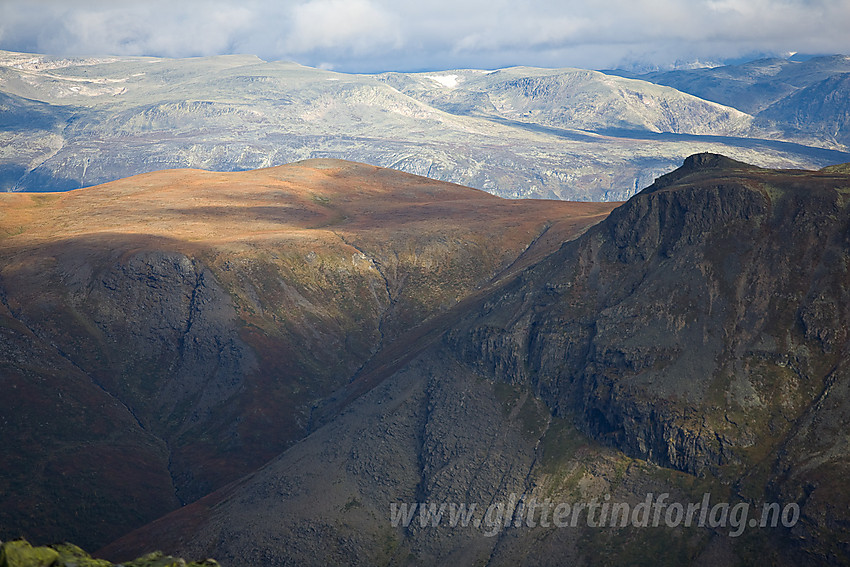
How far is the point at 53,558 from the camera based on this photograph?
26.1 meters

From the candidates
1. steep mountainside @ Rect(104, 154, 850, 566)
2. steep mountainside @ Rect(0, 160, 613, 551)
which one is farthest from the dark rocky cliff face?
steep mountainside @ Rect(0, 160, 613, 551)

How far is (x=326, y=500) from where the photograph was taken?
9894cm

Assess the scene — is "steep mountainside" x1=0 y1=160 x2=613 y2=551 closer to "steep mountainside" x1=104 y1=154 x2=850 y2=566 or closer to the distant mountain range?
the distant mountain range

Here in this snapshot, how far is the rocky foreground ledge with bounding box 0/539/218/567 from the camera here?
24.5 meters

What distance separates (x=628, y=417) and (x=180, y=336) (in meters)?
99.8

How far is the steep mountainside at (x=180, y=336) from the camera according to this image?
119625 mm

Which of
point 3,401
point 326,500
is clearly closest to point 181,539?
point 326,500

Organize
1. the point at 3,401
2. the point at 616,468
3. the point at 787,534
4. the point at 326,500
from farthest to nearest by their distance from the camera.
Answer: the point at 3,401 < the point at 326,500 < the point at 616,468 < the point at 787,534

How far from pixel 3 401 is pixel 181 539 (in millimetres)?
49196

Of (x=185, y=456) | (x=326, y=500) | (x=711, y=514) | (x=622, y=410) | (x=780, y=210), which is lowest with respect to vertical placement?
(x=185, y=456)

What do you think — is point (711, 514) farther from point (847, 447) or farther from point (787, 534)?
point (847, 447)

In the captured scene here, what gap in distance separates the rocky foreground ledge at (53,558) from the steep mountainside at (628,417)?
6513cm

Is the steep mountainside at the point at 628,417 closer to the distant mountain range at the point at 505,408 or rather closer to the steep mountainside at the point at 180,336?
the distant mountain range at the point at 505,408

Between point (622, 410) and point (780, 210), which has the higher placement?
point (780, 210)
